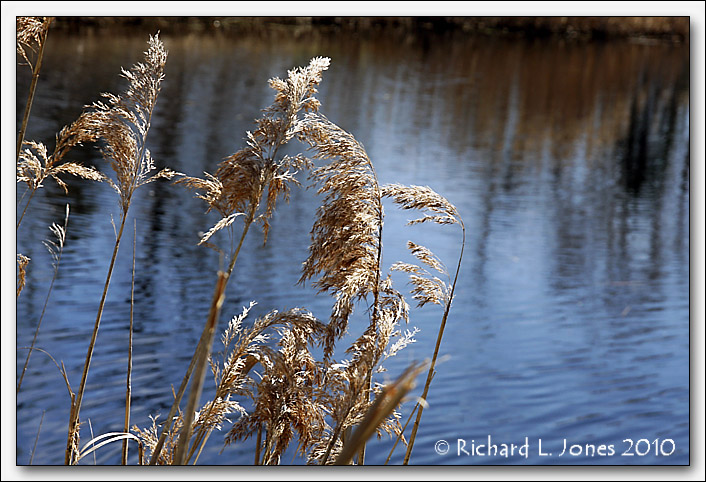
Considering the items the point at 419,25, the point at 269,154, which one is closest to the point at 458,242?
the point at 419,25

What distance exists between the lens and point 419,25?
9.32 feet

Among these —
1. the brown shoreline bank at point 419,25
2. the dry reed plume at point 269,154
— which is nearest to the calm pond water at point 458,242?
the brown shoreline bank at point 419,25

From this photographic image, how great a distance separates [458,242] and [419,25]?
4.74 ft

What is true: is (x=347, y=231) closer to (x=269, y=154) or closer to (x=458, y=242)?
(x=269, y=154)

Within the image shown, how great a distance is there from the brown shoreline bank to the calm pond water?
114 mm

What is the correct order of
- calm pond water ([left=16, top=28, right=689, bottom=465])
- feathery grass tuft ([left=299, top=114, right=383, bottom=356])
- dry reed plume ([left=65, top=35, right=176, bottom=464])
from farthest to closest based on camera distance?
calm pond water ([left=16, top=28, right=689, bottom=465]), dry reed plume ([left=65, top=35, right=176, bottom=464]), feathery grass tuft ([left=299, top=114, right=383, bottom=356])

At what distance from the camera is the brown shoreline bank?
7.72 feet

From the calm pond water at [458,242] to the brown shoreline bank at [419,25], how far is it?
11 centimetres

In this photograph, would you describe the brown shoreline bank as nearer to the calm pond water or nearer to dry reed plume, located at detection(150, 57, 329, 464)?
the calm pond water

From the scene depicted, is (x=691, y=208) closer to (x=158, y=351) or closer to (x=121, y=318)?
(x=158, y=351)

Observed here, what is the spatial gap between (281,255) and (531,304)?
3.81ft

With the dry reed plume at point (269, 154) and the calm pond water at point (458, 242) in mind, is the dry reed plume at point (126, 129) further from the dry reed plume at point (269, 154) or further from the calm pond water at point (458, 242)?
the calm pond water at point (458, 242)

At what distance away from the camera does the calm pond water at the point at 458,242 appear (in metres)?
2.61

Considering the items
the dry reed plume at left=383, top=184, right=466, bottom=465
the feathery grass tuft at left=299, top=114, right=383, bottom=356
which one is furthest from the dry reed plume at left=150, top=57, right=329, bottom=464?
the dry reed plume at left=383, top=184, right=466, bottom=465
